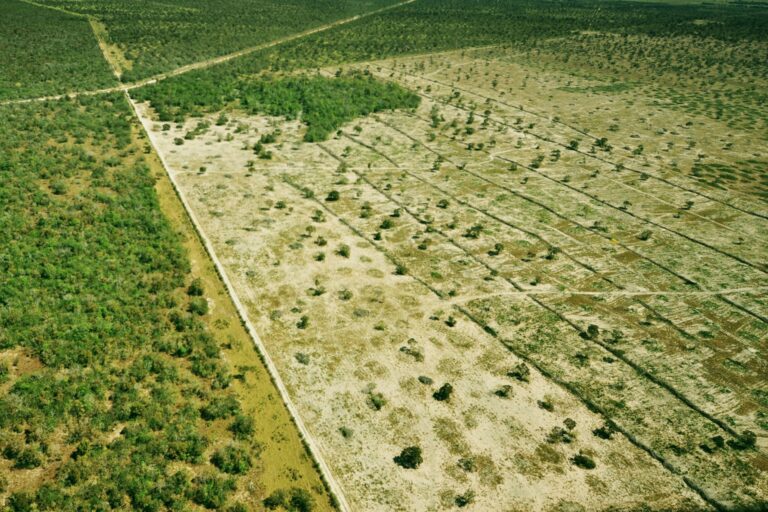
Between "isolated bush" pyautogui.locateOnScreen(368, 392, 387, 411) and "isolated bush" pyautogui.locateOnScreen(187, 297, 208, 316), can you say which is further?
"isolated bush" pyautogui.locateOnScreen(187, 297, 208, 316)

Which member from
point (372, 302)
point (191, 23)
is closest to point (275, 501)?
point (372, 302)

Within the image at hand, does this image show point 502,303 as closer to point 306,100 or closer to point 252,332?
point 252,332

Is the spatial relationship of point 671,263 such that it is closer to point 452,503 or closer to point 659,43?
point 452,503

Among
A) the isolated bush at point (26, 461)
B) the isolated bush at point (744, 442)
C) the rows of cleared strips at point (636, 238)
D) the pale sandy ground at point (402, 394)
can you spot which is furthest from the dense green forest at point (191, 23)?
the isolated bush at point (744, 442)

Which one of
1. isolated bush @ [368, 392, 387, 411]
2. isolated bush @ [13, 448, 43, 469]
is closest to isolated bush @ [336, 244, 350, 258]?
isolated bush @ [368, 392, 387, 411]

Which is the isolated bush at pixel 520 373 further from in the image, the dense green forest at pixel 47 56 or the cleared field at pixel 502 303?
the dense green forest at pixel 47 56

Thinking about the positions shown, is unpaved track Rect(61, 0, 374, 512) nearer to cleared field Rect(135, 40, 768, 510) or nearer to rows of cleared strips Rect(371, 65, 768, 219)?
cleared field Rect(135, 40, 768, 510)

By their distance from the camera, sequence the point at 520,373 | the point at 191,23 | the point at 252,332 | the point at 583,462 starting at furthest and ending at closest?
the point at 191,23 < the point at 252,332 < the point at 520,373 < the point at 583,462

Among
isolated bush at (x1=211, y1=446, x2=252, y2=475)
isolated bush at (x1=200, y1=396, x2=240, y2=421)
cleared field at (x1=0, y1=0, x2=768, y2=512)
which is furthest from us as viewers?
isolated bush at (x1=200, y1=396, x2=240, y2=421)
